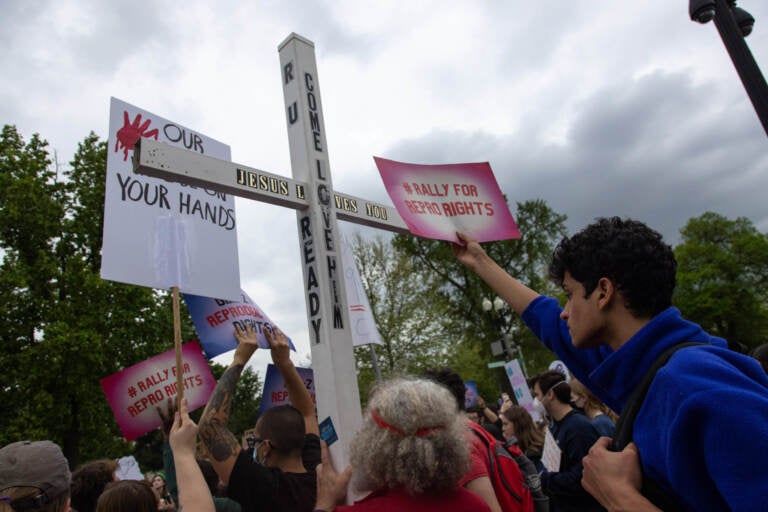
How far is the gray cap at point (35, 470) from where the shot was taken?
6.59 ft

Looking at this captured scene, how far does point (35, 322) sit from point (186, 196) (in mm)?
15327

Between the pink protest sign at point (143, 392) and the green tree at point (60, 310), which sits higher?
the green tree at point (60, 310)

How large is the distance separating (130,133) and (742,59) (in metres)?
5.01

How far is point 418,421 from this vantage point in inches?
73.2

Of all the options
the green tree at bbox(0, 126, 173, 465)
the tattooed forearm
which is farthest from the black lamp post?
the green tree at bbox(0, 126, 173, 465)

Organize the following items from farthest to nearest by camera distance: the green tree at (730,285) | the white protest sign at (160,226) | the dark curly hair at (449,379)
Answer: the green tree at (730,285) → the dark curly hair at (449,379) → the white protest sign at (160,226)

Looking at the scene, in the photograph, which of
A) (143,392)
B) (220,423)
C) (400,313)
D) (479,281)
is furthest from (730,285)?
(220,423)

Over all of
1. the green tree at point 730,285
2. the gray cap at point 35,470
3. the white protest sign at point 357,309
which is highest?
the green tree at point 730,285

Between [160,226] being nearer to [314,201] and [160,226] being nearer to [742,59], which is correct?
[314,201]

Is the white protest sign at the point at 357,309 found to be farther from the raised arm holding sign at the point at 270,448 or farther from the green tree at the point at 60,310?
the green tree at the point at 60,310

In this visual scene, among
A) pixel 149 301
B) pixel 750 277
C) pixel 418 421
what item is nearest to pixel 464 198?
pixel 418 421

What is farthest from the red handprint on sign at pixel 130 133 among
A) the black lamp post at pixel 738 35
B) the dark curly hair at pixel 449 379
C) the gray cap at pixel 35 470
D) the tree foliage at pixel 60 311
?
the tree foliage at pixel 60 311

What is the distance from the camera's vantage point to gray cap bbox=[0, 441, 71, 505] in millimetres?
2008

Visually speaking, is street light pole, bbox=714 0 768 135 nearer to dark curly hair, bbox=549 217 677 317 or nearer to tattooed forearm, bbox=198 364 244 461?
dark curly hair, bbox=549 217 677 317
